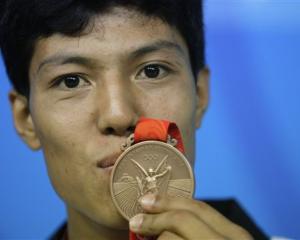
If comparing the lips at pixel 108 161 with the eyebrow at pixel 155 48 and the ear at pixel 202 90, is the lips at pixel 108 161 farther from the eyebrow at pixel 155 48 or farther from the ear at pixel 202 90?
the ear at pixel 202 90

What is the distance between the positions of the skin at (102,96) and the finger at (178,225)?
0.36 m

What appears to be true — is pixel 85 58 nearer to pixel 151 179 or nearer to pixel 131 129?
pixel 131 129

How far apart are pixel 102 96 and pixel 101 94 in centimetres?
1

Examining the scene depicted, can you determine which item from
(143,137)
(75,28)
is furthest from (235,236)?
(75,28)

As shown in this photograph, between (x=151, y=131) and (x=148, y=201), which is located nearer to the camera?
(x=148, y=201)

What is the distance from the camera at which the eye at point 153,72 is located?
1766mm

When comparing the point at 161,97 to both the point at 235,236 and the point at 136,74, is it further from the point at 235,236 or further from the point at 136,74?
the point at 235,236

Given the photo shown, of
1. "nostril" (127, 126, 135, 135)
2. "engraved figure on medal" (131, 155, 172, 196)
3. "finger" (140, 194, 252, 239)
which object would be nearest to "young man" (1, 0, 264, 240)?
"nostril" (127, 126, 135, 135)

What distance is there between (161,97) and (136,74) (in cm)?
13

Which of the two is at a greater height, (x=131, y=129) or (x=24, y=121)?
(x=131, y=129)

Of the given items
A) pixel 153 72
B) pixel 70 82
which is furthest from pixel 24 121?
pixel 153 72

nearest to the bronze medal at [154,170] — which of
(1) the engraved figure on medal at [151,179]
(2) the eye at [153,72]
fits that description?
(1) the engraved figure on medal at [151,179]

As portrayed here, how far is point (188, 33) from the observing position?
1.99 meters

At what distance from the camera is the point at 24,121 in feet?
7.16
